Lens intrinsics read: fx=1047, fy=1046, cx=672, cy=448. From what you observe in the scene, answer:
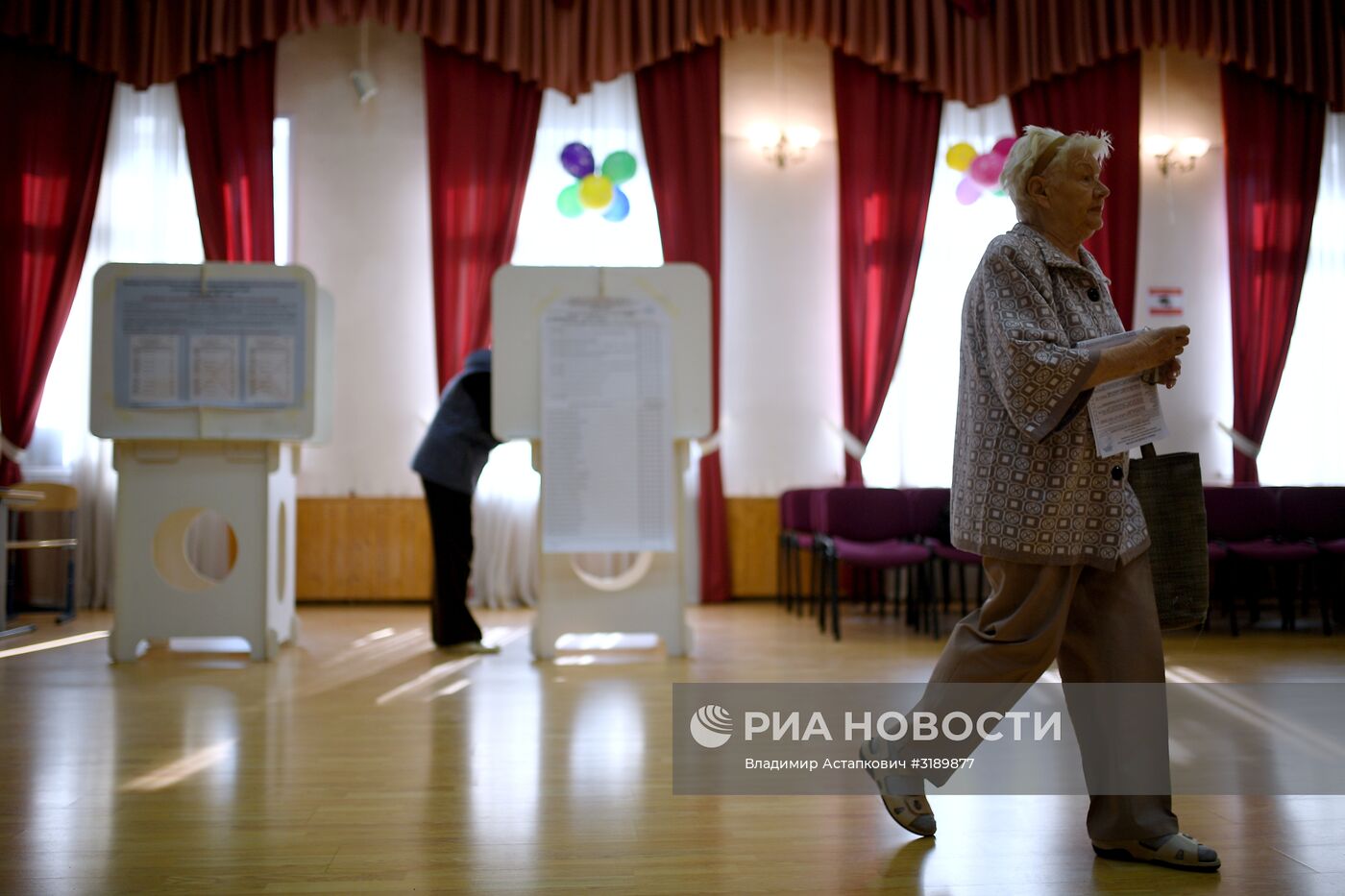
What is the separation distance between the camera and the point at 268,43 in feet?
22.2

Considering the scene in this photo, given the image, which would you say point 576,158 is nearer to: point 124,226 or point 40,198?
point 124,226

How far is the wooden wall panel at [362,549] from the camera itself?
6.63m

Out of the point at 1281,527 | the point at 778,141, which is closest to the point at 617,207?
the point at 778,141

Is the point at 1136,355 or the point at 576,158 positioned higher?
the point at 576,158

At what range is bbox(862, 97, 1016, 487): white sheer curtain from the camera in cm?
699

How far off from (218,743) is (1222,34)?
750cm

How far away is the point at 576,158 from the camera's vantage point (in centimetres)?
655

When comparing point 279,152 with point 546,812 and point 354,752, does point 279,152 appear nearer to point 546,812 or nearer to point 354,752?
point 354,752

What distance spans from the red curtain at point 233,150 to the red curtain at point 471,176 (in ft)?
3.34

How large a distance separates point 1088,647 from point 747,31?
591 cm

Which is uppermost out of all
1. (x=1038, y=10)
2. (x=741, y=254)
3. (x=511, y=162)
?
(x=1038, y=10)

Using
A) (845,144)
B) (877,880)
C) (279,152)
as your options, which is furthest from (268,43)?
(877,880)

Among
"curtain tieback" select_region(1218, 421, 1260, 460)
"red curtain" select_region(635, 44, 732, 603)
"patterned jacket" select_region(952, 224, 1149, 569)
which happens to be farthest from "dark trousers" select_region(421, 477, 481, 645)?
"curtain tieback" select_region(1218, 421, 1260, 460)

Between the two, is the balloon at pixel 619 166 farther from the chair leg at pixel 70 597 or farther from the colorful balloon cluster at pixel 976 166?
the chair leg at pixel 70 597
